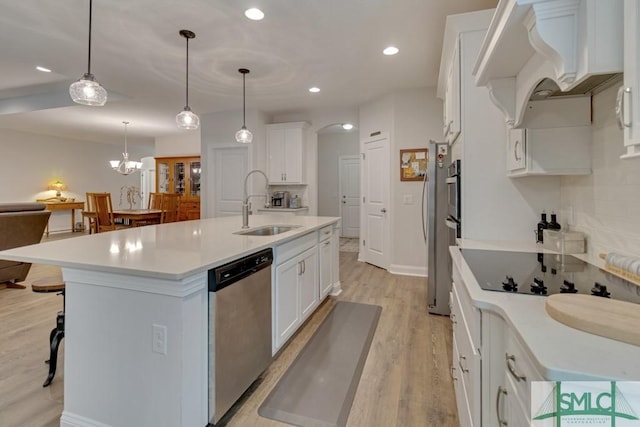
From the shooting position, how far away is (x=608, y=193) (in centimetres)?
140

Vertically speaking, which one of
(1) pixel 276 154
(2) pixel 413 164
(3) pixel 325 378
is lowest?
(3) pixel 325 378

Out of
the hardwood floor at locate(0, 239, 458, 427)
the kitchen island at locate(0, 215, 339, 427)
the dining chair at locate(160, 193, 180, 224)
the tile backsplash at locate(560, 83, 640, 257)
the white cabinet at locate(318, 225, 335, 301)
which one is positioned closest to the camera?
the tile backsplash at locate(560, 83, 640, 257)

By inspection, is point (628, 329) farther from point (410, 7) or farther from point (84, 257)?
point (410, 7)

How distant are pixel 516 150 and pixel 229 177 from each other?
507 cm

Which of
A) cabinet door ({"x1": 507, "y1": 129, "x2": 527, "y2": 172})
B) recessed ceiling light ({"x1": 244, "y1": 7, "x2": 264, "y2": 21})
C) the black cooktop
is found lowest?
the black cooktop

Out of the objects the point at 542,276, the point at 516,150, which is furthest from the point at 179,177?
the point at 542,276

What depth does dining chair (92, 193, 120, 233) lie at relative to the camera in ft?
18.1

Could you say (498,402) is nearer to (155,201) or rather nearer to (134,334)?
(134,334)

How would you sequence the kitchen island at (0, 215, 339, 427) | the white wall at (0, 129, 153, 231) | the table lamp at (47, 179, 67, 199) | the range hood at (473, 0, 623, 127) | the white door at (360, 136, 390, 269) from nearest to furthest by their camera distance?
the range hood at (473, 0, 623, 127)
the kitchen island at (0, 215, 339, 427)
the white door at (360, 136, 390, 269)
the white wall at (0, 129, 153, 231)
the table lamp at (47, 179, 67, 199)

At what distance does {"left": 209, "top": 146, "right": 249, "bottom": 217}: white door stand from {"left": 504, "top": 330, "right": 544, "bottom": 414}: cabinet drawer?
5.38m

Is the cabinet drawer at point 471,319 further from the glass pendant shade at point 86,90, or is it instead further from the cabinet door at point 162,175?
the cabinet door at point 162,175

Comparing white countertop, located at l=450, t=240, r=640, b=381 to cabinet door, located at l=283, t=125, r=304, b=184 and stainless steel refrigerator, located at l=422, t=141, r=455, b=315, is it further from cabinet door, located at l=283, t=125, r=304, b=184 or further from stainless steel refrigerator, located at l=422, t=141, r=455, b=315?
cabinet door, located at l=283, t=125, r=304, b=184

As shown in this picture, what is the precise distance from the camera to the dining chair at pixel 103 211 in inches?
218

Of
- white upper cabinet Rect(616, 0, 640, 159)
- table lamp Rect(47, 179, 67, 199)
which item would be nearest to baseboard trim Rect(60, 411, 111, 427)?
white upper cabinet Rect(616, 0, 640, 159)
